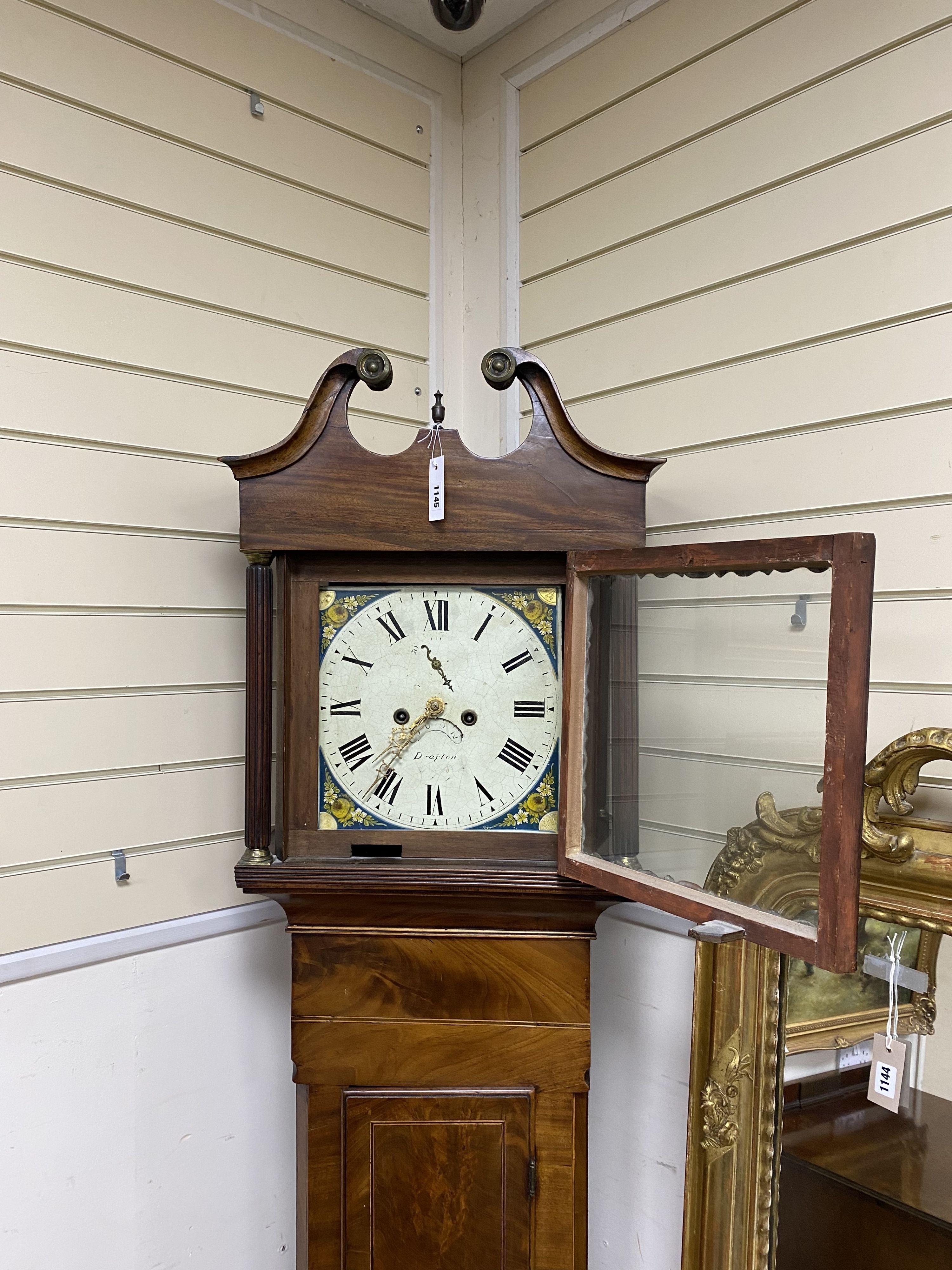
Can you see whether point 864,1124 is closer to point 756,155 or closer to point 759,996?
point 759,996

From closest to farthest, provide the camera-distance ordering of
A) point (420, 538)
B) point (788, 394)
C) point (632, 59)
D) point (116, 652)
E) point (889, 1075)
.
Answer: point (889, 1075), point (420, 538), point (788, 394), point (116, 652), point (632, 59)

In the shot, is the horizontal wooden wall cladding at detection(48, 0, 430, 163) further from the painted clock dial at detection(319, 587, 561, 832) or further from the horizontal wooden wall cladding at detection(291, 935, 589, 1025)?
the horizontal wooden wall cladding at detection(291, 935, 589, 1025)

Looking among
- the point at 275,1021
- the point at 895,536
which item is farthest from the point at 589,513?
the point at 275,1021

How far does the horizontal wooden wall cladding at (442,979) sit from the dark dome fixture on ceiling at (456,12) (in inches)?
50.8

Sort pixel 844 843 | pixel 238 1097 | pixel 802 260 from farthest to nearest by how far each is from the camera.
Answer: pixel 238 1097, pixel 802 260, pixel 844 843

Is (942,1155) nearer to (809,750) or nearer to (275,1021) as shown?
(809,750)

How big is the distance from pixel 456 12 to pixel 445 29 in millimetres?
578

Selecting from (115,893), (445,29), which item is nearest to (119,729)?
(115,893)

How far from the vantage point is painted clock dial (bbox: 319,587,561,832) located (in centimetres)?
Result: 126

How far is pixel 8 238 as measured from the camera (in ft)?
4.54

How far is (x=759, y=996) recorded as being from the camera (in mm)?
1286

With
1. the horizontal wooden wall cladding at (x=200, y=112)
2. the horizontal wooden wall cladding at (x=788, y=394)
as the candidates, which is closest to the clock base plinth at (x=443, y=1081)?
the horizontal wooden wall cladding at (x=788, y=394)

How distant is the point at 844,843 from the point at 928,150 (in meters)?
0.97

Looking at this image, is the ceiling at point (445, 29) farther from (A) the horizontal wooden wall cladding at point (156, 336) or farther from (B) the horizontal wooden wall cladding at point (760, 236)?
(A) the horizontal wooden wall cladding at point (156, 336)
